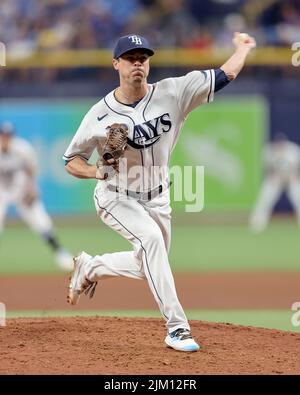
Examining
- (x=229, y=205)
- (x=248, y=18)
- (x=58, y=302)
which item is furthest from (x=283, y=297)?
(x=248, y=18)

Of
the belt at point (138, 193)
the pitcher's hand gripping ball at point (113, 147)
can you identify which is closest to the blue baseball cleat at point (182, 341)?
the belt at point (138, 193)

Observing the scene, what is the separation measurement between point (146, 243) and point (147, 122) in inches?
32.7

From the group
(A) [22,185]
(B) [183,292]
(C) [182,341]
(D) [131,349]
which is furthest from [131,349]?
(A) [22,185]

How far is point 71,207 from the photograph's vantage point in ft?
57.0

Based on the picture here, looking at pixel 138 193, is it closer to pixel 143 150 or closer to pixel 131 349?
pixel 143 150

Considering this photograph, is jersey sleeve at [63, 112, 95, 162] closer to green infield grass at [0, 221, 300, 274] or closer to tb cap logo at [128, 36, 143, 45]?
tb cap logo at [128, 36, 143, 45]

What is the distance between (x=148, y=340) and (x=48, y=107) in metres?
11.6

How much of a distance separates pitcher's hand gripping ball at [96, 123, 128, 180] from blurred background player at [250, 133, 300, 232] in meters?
11.6

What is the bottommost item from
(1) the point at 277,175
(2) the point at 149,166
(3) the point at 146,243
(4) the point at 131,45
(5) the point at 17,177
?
(3) the point at 146,243

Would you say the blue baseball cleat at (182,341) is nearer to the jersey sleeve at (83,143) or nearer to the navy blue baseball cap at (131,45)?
the jersey sleeve at (83,143)

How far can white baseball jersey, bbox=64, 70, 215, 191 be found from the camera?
19.5 ft

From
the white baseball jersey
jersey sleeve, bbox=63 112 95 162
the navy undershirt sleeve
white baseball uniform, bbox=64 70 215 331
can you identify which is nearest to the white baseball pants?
white baseball uniform, bbox=64 70 215 331

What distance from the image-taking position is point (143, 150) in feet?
19.6

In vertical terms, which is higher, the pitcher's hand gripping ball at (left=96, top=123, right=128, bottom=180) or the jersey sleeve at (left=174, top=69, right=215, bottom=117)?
the jersey sleeve at (left=174, top=69, right=215, bottom=117)
